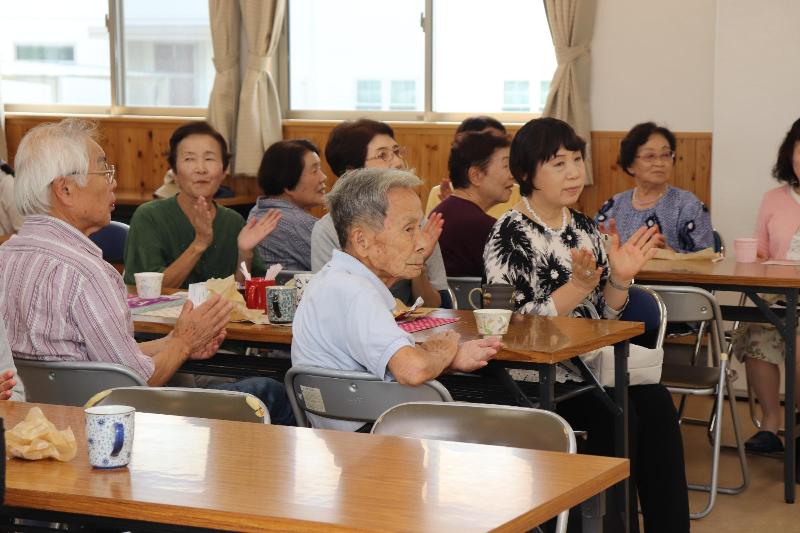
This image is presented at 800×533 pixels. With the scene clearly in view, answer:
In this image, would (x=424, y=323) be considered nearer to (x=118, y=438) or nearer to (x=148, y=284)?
(x=148, y=284)

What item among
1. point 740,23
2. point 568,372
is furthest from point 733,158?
point 568,372

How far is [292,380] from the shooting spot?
284cm

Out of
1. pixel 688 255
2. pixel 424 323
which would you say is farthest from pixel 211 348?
pixel 688 255

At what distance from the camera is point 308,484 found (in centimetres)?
175

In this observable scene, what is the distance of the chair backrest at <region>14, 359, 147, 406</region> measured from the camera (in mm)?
2867

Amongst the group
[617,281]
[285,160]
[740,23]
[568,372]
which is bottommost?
[568,372]

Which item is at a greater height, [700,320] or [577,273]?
[577,273]

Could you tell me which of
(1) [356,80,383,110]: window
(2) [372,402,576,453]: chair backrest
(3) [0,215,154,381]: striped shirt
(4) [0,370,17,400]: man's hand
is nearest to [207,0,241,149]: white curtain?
(1) [356,80,383,110]: window

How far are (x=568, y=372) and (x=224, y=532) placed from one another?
6.60ft

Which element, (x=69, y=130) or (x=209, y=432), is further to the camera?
(x=69, y=130)

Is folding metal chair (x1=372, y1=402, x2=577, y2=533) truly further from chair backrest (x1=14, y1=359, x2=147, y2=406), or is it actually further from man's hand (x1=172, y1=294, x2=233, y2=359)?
man's hand (x1=172, y1=294, x2=233, y2=359)

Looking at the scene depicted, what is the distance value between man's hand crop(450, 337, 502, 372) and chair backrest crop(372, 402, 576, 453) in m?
0.65

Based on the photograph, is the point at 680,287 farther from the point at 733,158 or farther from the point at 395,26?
the point at 395,26

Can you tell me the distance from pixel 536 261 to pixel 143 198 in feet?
15.3
